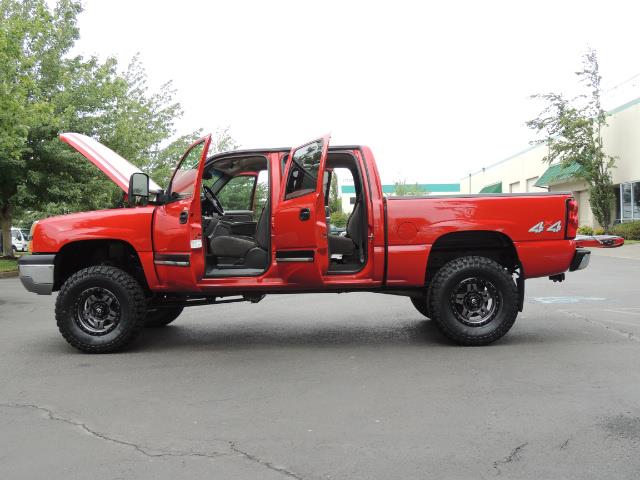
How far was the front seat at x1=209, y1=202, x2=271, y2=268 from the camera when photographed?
655 centimetres

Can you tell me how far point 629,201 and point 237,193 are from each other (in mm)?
30121

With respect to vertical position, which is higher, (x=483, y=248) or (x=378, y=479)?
(x=483, y=248)

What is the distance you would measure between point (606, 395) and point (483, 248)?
251 centimetres

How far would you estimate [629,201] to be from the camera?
32344 millimetres

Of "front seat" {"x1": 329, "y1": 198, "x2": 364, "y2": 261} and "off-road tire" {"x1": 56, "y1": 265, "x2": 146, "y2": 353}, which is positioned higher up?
"front seat" {"x1": 329, "y1": 198, "x2": 364, "y2": 261}

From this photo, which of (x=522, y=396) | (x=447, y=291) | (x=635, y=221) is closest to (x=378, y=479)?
(x=522, y=396)

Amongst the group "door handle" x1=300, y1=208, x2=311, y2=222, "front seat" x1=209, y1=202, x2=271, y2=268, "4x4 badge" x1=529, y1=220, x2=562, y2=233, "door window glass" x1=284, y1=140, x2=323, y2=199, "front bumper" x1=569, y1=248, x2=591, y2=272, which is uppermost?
"door window glass" x1=284, y1=140, x2=323, y2=199

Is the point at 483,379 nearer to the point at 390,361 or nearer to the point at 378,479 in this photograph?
Answer: the point at 390,361

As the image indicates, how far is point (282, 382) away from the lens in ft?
16.7

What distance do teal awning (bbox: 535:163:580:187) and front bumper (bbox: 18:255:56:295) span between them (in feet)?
106

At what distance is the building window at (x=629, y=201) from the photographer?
103ft

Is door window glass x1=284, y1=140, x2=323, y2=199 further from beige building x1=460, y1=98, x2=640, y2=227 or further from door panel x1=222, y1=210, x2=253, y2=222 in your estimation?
beige building x1=460, y1=98, x2=640, y2=227

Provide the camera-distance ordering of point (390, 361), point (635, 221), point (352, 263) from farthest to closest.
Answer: point (635, 221) → point (352, 263) → point (390, 361)

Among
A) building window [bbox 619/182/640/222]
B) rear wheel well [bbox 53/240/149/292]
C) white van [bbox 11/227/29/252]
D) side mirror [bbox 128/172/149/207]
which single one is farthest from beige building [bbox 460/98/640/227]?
white van [bbox 11/227/29/252]
